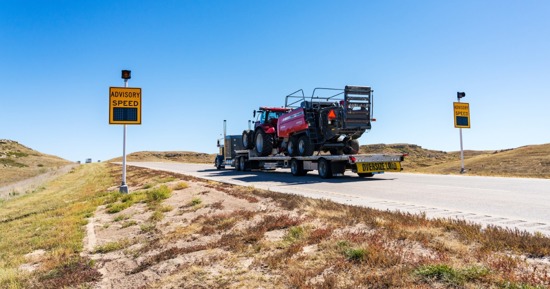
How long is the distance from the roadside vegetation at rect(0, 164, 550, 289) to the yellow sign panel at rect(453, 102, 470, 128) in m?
17.9

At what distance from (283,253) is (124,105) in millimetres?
11712

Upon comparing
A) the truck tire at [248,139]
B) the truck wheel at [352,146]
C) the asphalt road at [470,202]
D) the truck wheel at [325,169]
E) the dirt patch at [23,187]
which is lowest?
the dirt patch at [23,187]

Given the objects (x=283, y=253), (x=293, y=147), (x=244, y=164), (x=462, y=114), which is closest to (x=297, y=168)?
(x=293, y=147)

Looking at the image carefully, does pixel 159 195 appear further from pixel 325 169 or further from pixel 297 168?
pixel 297 168

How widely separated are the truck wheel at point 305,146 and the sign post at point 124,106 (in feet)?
24.7

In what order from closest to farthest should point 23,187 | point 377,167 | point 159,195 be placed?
point 159,195, point 377,167, point 23,187

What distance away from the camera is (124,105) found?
47.9ft

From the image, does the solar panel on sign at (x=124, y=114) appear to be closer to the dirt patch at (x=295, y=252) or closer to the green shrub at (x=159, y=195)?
the green shrub at (x=159, y=195)

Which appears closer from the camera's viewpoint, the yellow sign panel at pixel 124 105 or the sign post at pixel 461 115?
the yellow sign panel at pixel 124 105

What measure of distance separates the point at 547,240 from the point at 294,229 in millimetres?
3265

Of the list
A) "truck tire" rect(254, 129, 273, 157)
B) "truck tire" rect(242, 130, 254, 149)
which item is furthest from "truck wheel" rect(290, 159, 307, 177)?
"truck tire" rect(242, 130, 254, 149)

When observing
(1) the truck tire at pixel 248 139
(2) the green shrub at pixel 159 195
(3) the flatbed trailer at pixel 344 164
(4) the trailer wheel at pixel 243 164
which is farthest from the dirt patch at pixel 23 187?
(3) the flatbed trailer at pixel 344 164

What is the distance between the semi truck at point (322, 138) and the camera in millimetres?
15909

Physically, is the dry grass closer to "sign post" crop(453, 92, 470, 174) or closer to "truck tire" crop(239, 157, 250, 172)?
"truck tire" crop(239, 157, 250, 172)
